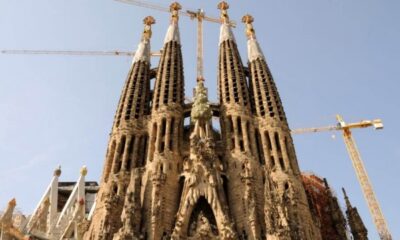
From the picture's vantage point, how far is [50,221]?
37688mm

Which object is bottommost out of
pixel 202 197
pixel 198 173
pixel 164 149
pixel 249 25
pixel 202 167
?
pixel 202 197

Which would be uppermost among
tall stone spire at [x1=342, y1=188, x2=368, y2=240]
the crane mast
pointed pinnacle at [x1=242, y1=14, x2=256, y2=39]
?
pointed pinnacle at [x1=242, y1=14, x2=256, y2=39]

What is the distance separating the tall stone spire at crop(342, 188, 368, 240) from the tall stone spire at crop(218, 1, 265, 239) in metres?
8.56

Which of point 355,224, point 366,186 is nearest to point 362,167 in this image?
point 366,186

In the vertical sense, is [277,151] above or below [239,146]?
below

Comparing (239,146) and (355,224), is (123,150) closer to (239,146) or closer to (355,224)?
(239,146)

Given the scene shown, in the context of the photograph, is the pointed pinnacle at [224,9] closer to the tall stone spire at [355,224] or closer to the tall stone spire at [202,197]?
the tall stone spire at [202,197]

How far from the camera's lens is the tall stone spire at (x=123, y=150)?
84.1 feet

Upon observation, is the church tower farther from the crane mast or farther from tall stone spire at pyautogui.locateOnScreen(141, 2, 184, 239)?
the crane mast

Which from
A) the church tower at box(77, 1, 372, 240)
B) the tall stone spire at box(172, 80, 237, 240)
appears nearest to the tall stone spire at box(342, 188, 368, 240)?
the church tower at box(77, 1, 372, 240)

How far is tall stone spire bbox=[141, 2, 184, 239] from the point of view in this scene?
2545 cm

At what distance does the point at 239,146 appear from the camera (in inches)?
1179

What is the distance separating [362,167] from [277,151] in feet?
83.0

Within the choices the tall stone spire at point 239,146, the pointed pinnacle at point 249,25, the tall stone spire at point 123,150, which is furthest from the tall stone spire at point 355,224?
the pointed pinnacle at point 249,25
